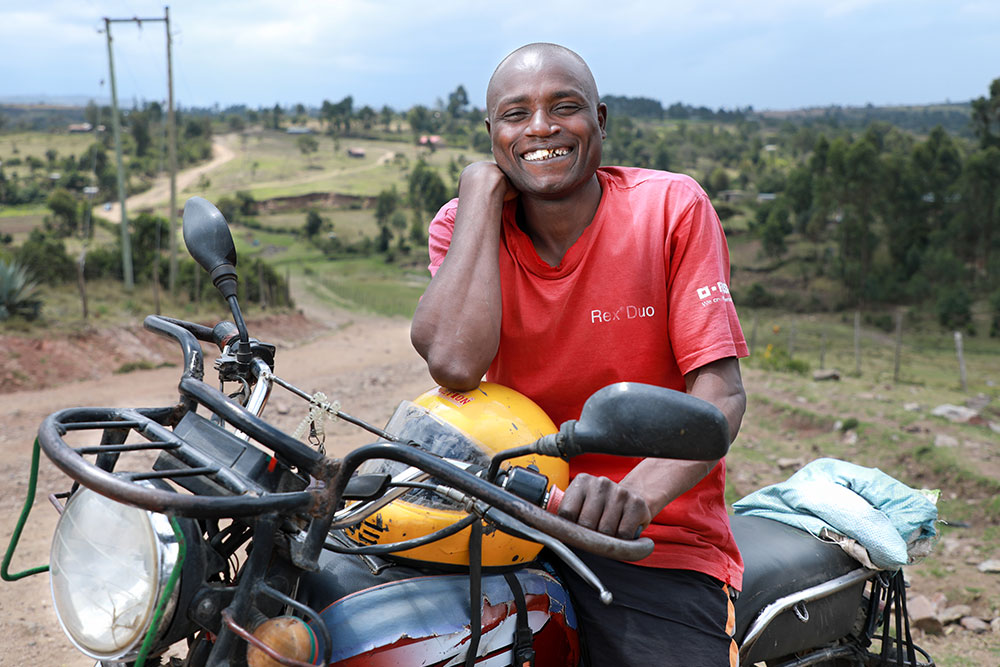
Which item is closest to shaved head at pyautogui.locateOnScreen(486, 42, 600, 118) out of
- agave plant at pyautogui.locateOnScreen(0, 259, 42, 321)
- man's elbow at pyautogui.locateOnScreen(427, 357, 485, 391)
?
man's elbow at pyautogui.locateOnScreen(427, 357, 485, 391)

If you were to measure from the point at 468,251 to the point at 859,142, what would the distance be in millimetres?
58543

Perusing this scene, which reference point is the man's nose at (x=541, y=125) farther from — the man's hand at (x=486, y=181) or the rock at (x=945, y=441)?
the rock at (x=945, y=441)

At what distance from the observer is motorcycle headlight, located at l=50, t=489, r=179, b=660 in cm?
134

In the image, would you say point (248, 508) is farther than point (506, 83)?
No

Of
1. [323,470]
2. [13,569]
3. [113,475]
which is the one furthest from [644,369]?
[13,569]

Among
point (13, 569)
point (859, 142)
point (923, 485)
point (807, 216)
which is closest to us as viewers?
point (13, 569)

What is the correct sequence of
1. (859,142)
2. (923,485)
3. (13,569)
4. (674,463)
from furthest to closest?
(859,142), (923,485), (13,569), (674,463)

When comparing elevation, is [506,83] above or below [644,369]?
above

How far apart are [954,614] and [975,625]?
147mm

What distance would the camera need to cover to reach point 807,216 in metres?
61.5

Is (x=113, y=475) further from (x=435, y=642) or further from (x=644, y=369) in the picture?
(x=644, y=369)

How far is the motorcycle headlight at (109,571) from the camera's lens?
1.34m

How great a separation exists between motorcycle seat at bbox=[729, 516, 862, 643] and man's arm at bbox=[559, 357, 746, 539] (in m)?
0.74

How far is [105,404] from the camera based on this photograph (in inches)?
414
